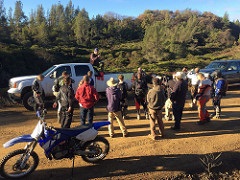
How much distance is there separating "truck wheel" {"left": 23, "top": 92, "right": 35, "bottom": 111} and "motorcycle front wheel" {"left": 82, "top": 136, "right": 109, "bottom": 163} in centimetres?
512

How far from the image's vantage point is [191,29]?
190 ft

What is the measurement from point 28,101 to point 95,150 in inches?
208

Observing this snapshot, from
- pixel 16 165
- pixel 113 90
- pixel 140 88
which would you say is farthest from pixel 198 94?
pixel 16 165

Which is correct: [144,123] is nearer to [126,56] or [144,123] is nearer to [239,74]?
[239,74]

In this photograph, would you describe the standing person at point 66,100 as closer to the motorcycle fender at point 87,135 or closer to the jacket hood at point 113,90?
the jacket hood at point 113,90

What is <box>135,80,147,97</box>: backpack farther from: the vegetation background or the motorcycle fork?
the vegetation background

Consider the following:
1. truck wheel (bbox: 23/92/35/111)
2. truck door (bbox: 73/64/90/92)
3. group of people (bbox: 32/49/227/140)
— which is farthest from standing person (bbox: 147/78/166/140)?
truck wheel (bbox: 23/92/35/111)

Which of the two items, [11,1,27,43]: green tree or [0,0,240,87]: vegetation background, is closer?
[0,0,240,87]: vegetation background

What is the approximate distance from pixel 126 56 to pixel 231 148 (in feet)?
122

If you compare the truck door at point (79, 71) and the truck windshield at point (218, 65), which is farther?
the truck windshield at point (218, 65)

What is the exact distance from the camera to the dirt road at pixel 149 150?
6.14m

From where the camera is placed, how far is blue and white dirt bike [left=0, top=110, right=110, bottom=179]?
5.61 m

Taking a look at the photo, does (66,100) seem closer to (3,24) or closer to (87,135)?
(87,135)

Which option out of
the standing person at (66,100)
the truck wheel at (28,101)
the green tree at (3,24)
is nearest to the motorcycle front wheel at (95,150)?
→ the standing person at (66,100)
